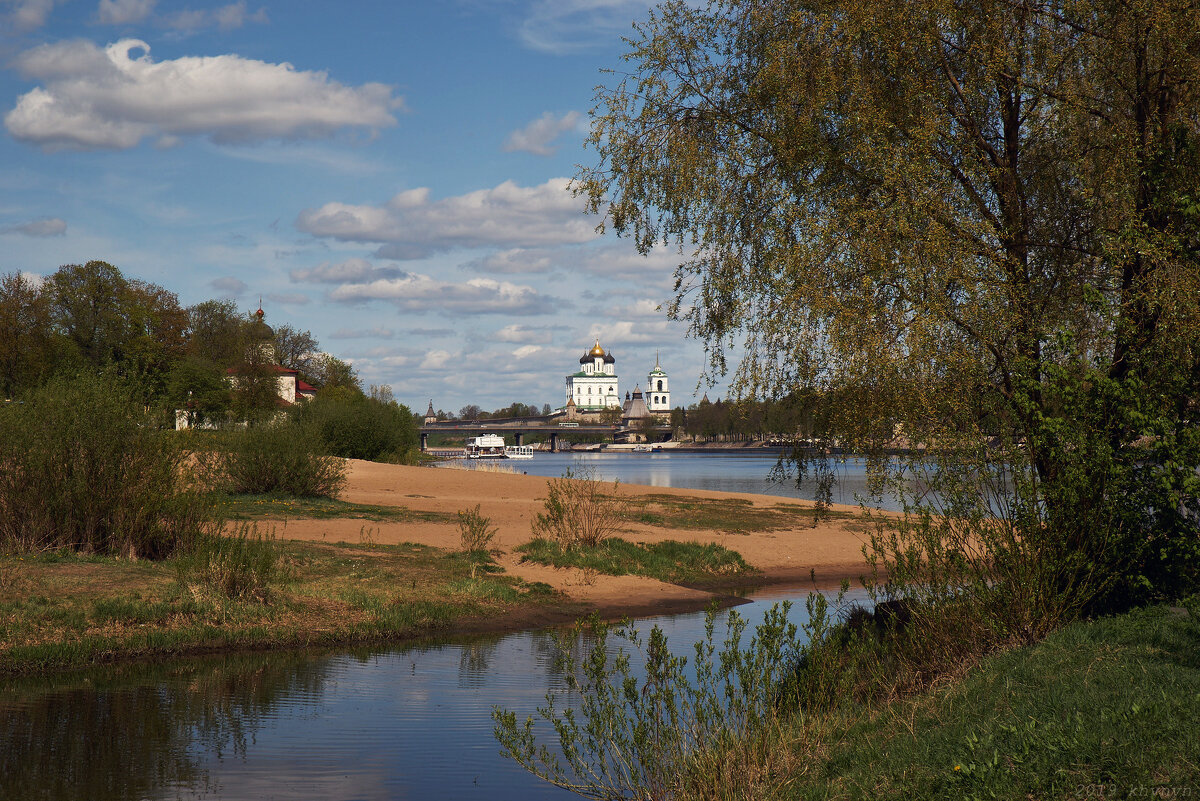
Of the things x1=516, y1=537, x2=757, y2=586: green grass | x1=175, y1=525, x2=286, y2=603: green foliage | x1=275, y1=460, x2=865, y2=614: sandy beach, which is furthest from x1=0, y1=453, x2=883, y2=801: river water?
x1=516, y1=537, x2=757, y2=586: green grass

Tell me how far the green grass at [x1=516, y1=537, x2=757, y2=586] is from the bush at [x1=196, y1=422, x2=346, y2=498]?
37.3ft

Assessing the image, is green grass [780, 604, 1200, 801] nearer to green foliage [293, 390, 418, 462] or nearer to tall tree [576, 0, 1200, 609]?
tall tree [576, 0, 1200, 609]

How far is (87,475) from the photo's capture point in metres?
14.6

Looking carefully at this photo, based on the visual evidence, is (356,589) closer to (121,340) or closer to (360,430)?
(360,430)

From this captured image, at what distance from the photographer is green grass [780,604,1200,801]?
4.89 metres

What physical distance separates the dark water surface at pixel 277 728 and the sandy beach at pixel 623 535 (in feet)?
16.7

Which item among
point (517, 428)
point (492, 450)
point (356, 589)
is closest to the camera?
point (356, 589)

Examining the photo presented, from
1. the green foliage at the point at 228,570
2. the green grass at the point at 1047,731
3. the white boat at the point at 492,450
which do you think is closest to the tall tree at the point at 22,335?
the green foliage at the point at 228,570

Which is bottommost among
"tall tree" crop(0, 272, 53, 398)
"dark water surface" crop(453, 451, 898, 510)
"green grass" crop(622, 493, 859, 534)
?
"dark water surface" crop(453, 451, 898, 510)

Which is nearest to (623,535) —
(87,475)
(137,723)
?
(87,475)

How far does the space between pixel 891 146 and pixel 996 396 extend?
303 centimetres

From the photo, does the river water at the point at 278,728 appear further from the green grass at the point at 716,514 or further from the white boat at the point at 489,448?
the white boat at the point at 489,448

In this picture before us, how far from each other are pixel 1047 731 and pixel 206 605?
1097 centimetres

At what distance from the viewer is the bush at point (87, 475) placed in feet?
47.5
